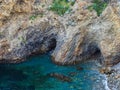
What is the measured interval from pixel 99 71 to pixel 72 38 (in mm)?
4501

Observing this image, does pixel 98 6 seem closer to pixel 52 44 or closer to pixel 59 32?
pixel 59 32

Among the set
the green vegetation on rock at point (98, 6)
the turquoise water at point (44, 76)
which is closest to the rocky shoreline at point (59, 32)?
the green vegetation on rock at point (98, 6)

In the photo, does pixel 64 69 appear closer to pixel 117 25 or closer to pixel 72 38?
pixel 72 38

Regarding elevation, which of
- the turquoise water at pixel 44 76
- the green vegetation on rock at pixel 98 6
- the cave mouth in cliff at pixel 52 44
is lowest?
the turquoise water at pixel 44 76

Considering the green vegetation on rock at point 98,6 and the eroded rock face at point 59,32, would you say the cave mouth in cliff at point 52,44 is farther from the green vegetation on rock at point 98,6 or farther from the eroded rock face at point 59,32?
the green vegetation on rock at point 98,6

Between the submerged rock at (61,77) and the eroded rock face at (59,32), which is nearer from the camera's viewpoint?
the submerged rock at (61,77)

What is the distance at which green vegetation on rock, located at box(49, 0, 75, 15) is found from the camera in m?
34.9

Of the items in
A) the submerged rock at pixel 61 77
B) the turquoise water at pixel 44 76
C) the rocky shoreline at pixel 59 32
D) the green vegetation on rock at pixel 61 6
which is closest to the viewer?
the turquoise water at pixel 44 76

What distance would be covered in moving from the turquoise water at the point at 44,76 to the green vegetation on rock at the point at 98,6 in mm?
5408

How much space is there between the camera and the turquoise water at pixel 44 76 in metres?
29.7

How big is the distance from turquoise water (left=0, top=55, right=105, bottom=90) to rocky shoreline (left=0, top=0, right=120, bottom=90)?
1022mm

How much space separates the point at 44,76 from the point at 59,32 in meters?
5.51

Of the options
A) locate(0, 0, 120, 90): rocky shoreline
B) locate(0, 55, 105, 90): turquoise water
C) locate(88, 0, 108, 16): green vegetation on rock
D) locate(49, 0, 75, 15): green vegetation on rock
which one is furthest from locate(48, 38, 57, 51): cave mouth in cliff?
locate(88, 0, 108, 16): green vegetation on rock

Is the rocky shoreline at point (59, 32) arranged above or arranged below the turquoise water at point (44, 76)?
above
